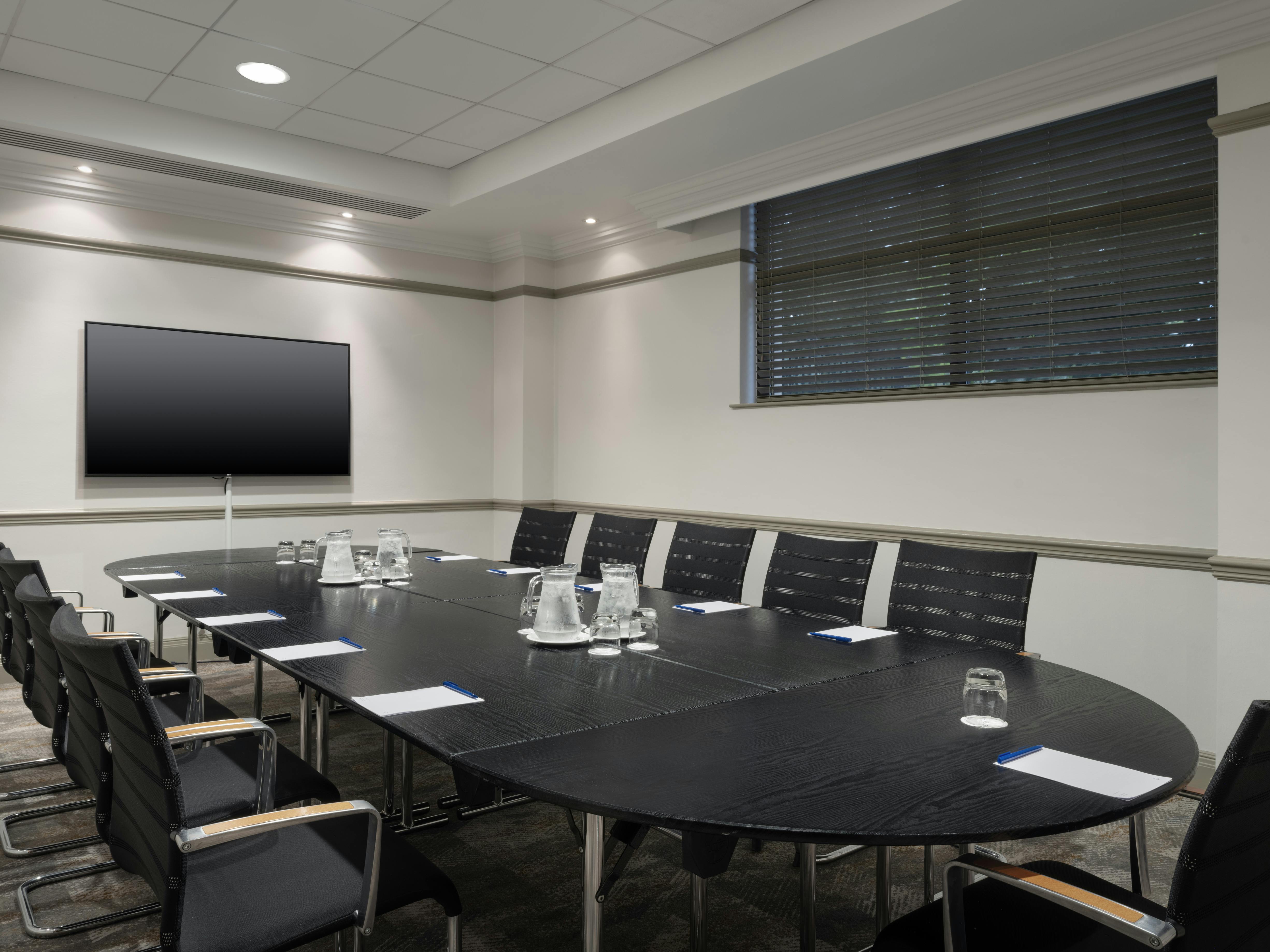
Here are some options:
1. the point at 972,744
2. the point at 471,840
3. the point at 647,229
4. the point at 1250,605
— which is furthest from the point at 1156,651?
the point at 647,229

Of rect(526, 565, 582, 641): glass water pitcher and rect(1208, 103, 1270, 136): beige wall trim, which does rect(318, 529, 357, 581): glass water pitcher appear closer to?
rect(526, 565, 582, 641): glass water pitcher

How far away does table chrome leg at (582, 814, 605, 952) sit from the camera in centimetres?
157

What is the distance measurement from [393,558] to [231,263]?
10.4 ft

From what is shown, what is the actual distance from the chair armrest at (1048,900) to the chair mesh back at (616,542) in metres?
2.77

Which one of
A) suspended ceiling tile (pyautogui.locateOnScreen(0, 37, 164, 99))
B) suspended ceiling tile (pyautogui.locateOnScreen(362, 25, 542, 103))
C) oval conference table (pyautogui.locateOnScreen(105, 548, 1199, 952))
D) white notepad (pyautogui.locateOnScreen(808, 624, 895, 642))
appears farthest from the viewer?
suspended ceiling tile (pyautogui.locateOnScreen(0, 37, 164, 99))

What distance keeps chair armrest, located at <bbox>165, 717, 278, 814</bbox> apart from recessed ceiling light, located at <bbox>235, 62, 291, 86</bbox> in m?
3.49

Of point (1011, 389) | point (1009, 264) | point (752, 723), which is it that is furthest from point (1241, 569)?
point (752, 723)

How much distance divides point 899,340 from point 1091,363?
3.39 ft

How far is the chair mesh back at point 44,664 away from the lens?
2.01 m

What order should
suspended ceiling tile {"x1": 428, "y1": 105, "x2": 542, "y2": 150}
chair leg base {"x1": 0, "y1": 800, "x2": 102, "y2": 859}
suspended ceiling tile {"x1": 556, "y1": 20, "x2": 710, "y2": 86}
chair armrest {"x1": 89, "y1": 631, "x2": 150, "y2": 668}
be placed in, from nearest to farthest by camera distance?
chair leg base {"x1": 0, "y1": 800, "x2": 102, "y2": 859}, chair armrest {"x1": 89, "y1": 631, "x2": 150, "y2": 668}, suspended ceiling tile {"x1": 556, "y1": 20, "x2": 710, "y2": 86}, suspended ceiling tile {"x1": 428, "y1": 105, "x2": 542, "y2": 150}

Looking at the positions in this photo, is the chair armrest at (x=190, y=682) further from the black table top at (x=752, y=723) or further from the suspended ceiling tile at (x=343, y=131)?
the suspended ceiling tile at (x=343, y=131)

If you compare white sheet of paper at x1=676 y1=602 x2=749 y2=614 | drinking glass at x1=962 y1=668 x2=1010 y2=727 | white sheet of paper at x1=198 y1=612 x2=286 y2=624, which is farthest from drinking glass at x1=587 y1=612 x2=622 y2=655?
white sheet of paper at x1=198 y1=612 x2=286 y2=624

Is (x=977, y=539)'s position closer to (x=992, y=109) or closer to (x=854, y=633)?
(x=854, y=633)

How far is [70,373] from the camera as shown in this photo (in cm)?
539
